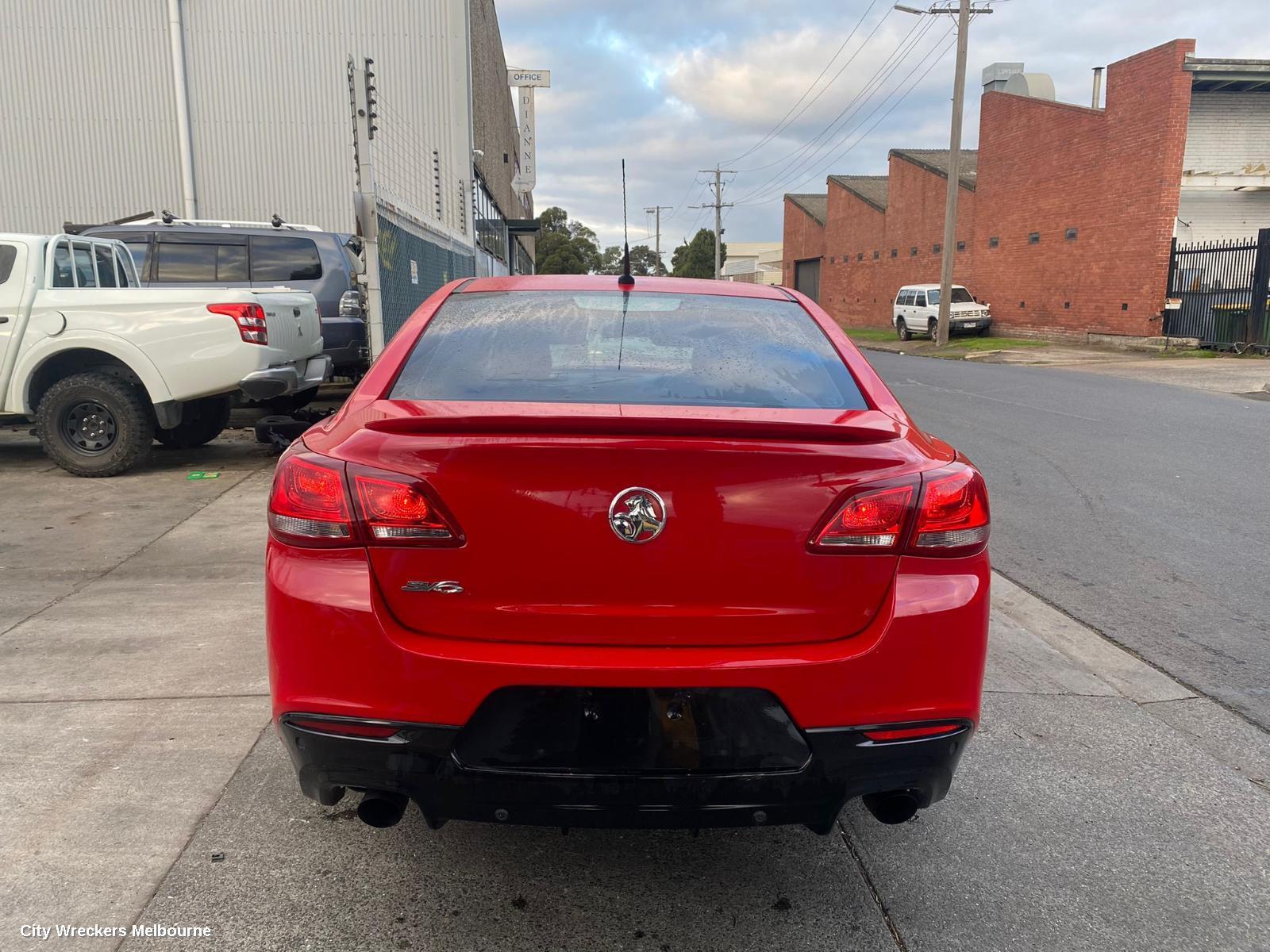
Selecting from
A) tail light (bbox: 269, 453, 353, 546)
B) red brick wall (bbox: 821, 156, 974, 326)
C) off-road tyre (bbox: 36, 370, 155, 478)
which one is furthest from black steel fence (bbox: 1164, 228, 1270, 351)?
tail light (bbox: 269, 453, 353, 546)

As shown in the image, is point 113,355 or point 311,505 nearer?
point 311,505

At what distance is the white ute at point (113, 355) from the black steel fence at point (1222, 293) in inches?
882

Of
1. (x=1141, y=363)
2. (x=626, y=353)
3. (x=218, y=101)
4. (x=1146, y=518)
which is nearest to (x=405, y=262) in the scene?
(x=1146, y=518)

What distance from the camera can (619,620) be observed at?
6.88 feet

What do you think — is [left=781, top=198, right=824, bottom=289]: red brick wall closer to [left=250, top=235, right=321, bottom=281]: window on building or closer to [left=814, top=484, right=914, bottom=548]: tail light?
[left=250, top=235, right=321, bottom=281]: window on building

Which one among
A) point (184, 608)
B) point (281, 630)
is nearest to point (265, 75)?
point (184, 608)

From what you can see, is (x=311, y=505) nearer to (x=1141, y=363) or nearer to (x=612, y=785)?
(x=612, y=785)

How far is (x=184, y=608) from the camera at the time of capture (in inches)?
184

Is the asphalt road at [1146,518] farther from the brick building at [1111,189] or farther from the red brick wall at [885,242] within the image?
the red brick wall at [885,242]

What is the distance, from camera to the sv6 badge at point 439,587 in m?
2.09

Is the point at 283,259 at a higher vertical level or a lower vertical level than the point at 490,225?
lower

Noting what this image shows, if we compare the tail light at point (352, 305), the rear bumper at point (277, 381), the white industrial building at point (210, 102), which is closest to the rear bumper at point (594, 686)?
the rear bumper at point (277, 381)

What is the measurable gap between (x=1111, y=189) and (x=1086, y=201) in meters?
1.21

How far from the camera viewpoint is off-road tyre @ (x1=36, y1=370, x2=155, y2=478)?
24.5 feet
